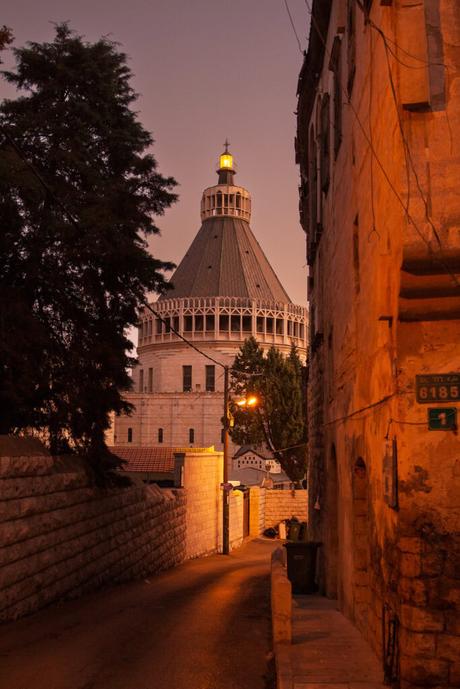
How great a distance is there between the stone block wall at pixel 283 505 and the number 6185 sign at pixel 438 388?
41129mm

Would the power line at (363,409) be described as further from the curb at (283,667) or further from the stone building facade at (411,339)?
the curb at (283,667)

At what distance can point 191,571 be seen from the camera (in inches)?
888

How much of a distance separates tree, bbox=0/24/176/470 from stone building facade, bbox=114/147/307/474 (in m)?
63.5

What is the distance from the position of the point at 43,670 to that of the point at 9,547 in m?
2.47

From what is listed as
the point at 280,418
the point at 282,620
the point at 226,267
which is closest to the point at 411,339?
the point at 282,620

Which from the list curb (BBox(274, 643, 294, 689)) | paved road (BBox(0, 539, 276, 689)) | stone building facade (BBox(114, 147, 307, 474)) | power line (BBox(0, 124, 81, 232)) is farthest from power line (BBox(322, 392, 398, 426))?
stone building facade (BBox(114, 147, 307, 474))

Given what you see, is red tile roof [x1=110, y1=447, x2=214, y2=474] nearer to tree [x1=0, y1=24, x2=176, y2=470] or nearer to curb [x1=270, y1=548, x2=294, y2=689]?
tree [x1=0, y1=24, x2=176, y2=470]

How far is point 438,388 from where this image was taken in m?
7.07

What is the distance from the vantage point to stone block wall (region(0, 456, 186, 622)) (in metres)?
10.3

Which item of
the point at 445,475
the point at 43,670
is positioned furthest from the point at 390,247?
the point at 43,670

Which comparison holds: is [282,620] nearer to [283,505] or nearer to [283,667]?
[283,667]

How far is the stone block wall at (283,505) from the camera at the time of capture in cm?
4741

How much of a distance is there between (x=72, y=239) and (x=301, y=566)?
8.20 m

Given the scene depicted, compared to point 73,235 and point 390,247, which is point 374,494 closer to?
point 390,247
